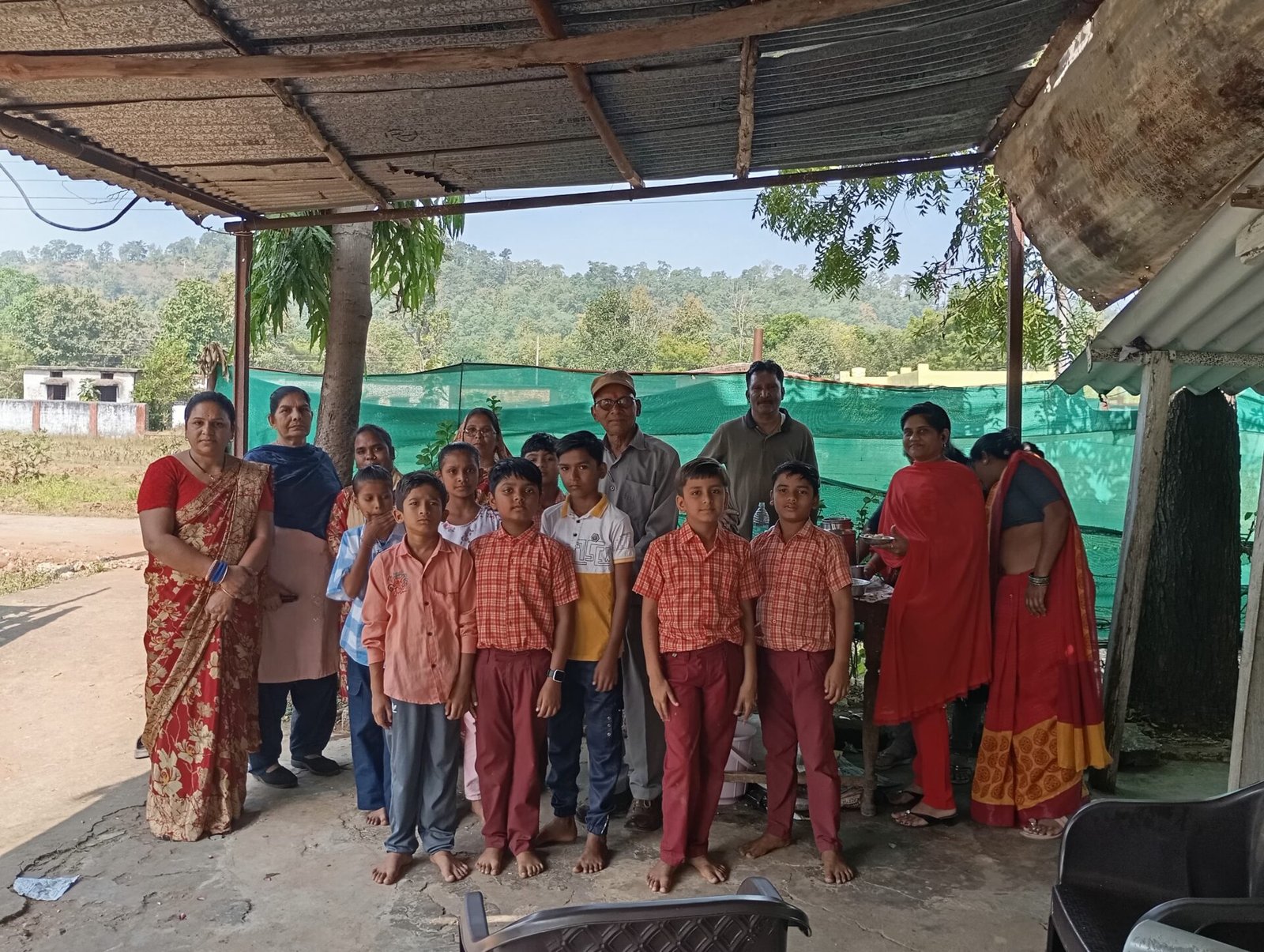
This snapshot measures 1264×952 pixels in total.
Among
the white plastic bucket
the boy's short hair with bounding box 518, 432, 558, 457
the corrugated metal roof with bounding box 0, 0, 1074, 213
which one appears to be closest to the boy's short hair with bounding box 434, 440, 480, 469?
the boy's short hair with bounding box 518, 432, 558, 457

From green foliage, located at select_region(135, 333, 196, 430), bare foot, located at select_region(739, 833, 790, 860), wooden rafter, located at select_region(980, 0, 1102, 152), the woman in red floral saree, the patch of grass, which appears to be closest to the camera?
wooden rafter, located at select_region(980, 0, 1102, 152)

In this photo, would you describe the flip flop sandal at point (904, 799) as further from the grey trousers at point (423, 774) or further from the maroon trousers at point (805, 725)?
the grey trousers at point (423, 774)

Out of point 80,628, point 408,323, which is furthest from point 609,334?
point 80,628

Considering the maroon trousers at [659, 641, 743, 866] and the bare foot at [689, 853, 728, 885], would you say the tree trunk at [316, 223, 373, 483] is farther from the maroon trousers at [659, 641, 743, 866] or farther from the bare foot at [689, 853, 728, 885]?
the bare foot at [689, 853, 728, 885]

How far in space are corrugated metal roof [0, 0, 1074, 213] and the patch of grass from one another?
13460 mm

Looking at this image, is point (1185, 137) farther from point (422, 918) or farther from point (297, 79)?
point (422, 918)

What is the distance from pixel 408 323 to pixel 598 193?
52606 mm

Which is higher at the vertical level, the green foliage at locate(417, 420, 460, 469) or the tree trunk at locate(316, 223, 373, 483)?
the tree trunk at locate(316, 223, 373, 483)

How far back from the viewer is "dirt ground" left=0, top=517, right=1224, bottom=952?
10.2 ft

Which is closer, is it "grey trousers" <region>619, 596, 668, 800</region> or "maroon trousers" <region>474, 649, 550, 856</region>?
"maroon trousers" <region>474, 649, 550, 856</region>

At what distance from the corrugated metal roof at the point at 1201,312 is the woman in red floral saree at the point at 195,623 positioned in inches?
136

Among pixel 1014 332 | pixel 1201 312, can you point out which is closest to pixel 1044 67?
pixel 1201 312

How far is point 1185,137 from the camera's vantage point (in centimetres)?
292

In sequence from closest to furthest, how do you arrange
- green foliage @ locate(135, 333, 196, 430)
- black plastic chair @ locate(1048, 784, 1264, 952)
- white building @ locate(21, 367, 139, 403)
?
black plastic chair @ locate(1048, 784, 1264, 952)
green foliage @ locate(135, 333, 196, 430)
white building @ locate(21, 367, 139, 403)
